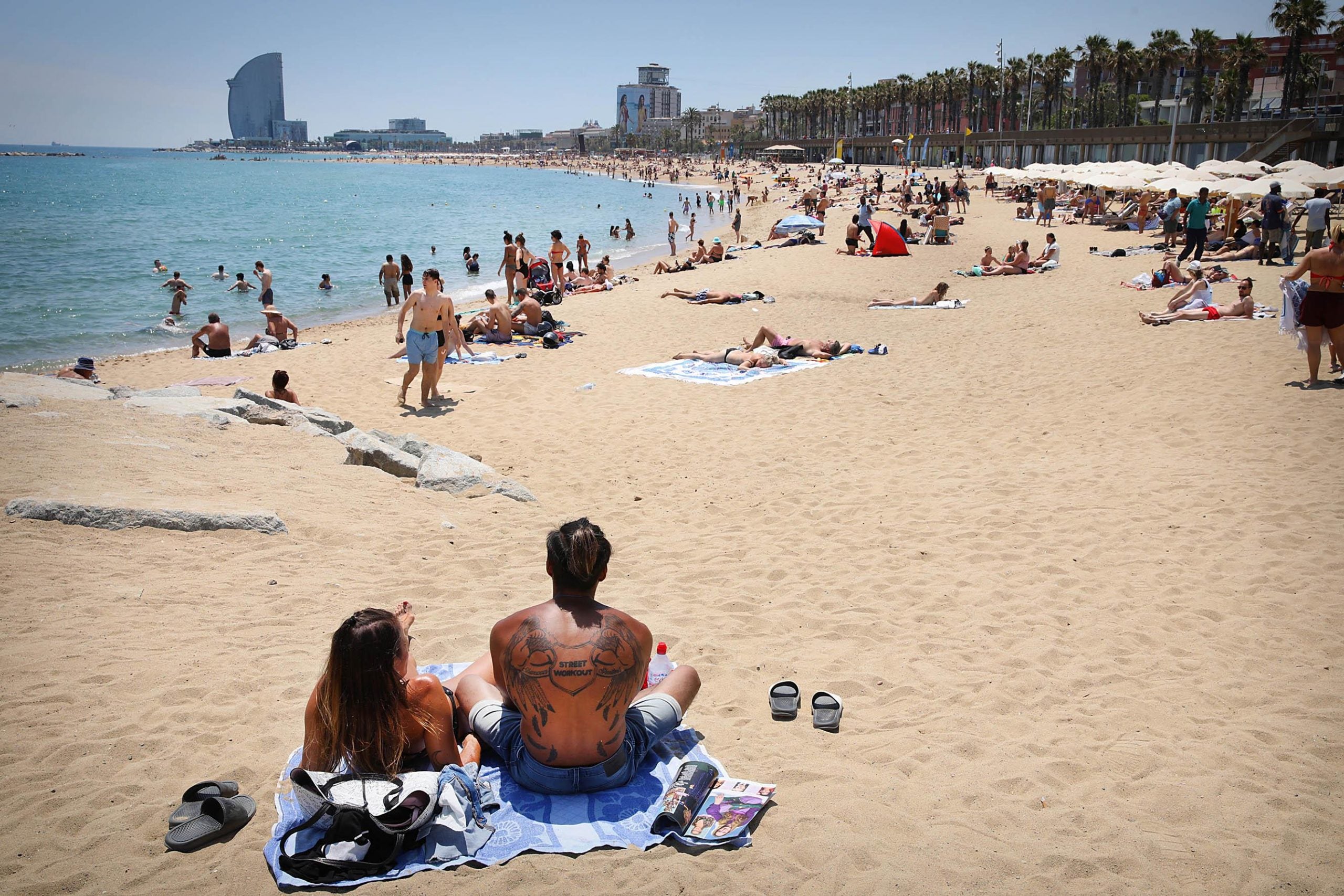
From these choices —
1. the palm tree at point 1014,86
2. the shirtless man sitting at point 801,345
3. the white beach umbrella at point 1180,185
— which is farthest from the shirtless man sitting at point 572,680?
the palm tree at point 1014,86

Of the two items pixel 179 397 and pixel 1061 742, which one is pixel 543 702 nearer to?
pixel 1061 742

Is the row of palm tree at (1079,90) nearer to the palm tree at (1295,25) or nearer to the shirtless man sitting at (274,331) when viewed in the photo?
the palm tree at (1295,25)

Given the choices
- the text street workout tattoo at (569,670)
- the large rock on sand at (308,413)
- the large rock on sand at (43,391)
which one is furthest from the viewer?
the large rock on sand at (308,413)

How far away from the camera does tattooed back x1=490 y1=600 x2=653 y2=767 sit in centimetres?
316

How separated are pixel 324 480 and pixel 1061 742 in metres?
5.60

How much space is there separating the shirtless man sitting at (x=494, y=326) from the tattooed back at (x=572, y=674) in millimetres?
11062

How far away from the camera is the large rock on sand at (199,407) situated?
25.9 feet

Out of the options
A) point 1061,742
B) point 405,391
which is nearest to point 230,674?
point 1061,742

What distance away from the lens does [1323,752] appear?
3.61 m

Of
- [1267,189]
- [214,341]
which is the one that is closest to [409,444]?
[214,341]

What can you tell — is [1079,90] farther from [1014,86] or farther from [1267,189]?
[1267,189]

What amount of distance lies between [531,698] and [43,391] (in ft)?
24.7

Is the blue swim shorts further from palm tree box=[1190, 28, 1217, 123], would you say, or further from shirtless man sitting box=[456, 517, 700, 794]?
palm tree box=[1190, 28, 1217, 123]

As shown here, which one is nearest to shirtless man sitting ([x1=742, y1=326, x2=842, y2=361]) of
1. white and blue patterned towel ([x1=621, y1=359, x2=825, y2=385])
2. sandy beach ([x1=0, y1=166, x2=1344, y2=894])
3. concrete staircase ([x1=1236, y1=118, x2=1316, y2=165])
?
white and blue patterned towel ([x1=621, y1=359, x2=825, y2=385])
